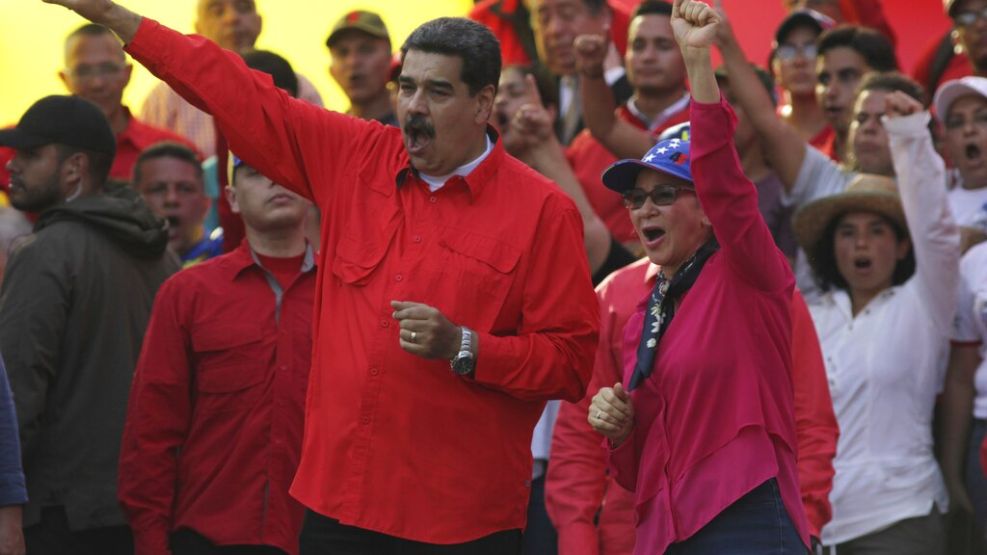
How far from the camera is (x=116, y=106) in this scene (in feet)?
28.9

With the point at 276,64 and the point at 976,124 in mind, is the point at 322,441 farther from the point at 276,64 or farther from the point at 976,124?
the point at 976,124

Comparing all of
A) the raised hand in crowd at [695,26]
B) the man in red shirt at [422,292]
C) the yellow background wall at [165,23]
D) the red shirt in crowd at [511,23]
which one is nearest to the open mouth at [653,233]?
the man in red shirt at [422,292]

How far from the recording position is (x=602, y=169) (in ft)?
25.9

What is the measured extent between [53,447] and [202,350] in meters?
0.69

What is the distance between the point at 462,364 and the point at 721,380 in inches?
27.4

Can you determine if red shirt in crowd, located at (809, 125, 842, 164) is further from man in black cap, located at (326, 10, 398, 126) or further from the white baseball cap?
man in black cap, located at (326, 10, 398, 126)

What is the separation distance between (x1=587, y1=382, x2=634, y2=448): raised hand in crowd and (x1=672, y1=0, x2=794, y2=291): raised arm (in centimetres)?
48

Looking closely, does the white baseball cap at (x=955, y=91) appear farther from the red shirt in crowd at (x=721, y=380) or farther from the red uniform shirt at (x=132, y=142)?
the red uniform shirt at (x=132, y=142)

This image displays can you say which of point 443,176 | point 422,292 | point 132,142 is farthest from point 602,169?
point 422,292

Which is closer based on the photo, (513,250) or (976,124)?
(513,250)

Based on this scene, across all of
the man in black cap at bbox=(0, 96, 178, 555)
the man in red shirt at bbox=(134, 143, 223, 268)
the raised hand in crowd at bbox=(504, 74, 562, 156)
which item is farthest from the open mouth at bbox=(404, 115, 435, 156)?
the man in red shirt at bbox=(134, 143, 223, 268)

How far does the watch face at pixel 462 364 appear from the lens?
461 cm

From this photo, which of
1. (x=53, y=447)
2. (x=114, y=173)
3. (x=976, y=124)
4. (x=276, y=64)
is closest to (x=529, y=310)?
(x=53, y=447)

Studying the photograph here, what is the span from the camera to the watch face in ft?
15.1
